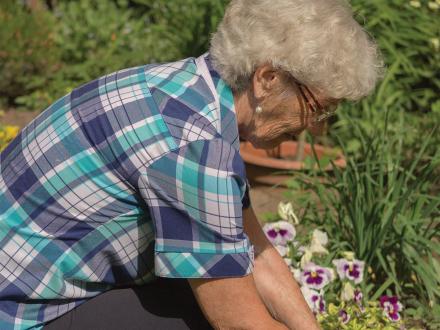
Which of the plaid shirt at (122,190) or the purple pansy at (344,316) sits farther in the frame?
the purple pansy at (344,316)

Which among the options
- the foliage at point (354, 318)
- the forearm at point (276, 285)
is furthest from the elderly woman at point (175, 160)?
the foliage at point (354, 318)

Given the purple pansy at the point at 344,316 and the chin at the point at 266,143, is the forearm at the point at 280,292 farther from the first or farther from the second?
the chin at the point at 266,143

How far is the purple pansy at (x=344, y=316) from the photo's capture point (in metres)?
2.70

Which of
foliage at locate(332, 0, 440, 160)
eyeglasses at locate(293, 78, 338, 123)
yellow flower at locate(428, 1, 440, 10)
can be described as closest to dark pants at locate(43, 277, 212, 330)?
eyeglasses at locate(293, 78, 338, 123)

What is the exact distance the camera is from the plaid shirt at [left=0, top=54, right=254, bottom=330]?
5.93 ft

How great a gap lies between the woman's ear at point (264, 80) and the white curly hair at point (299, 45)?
2cm

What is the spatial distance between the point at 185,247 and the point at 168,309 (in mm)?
443

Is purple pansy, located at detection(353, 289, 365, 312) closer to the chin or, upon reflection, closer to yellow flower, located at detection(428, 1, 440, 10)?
the chin

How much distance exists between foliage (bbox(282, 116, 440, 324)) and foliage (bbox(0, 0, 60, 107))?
284 centimetres

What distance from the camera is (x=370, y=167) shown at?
3295 mm

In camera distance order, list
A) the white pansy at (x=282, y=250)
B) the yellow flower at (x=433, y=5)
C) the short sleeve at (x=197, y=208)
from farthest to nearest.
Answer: the yellow flower at (x=433, y=5), the white pansy at (x=282, y=250), the short sleeve at (x=197, y=208)

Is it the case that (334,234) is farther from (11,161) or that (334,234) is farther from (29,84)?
(29,84)

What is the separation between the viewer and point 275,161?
4281mm

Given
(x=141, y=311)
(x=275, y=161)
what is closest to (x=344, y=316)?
(x=141, y=311)
